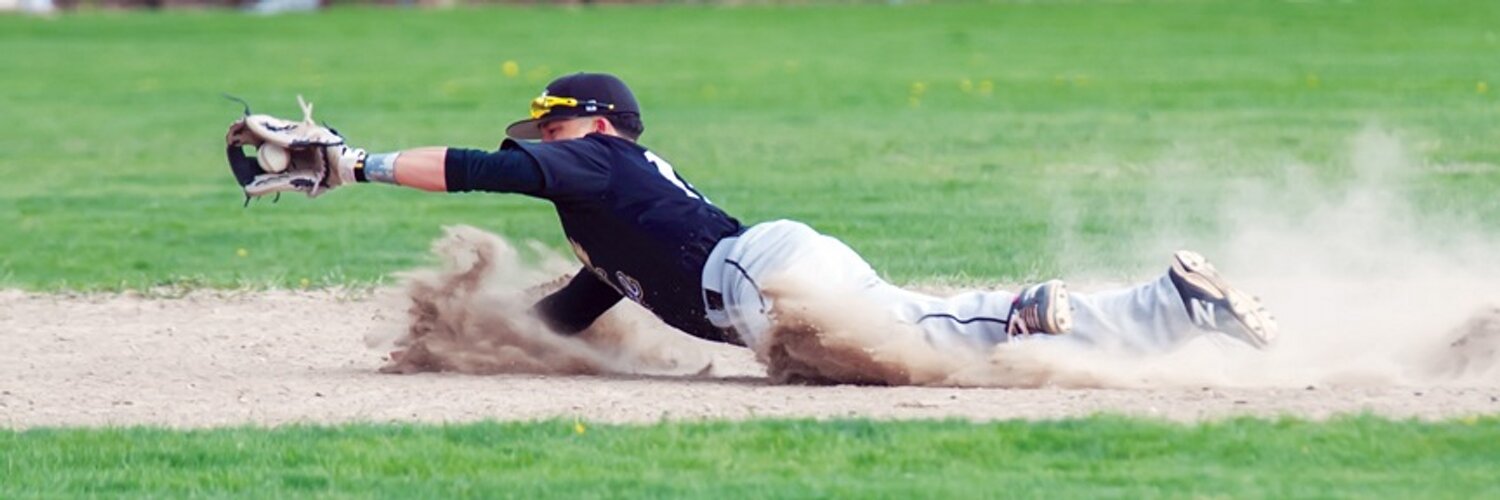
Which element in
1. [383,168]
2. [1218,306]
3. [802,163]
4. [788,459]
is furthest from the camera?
[802,163]

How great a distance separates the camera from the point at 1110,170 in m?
18.6

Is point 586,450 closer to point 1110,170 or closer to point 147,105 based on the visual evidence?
point 1110,170

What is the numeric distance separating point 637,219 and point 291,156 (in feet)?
4.05

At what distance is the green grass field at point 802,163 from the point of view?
23.8 ft

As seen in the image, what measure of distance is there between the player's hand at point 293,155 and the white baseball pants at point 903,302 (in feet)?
4.39

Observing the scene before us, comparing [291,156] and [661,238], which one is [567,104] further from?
[291,156]

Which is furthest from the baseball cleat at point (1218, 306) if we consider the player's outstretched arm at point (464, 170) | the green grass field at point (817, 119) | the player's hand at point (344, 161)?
the green grass field at point (817, 119)

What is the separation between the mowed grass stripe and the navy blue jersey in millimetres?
1160

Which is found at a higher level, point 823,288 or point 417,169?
point 417,169

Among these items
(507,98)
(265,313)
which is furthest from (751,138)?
(265,313)

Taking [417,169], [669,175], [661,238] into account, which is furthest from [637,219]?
A: [417,169]

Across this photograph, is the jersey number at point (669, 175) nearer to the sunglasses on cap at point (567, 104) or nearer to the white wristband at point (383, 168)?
the sunglasses on cap at point (567, 104)

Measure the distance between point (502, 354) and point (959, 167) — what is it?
9945 mm

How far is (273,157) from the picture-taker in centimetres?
898
